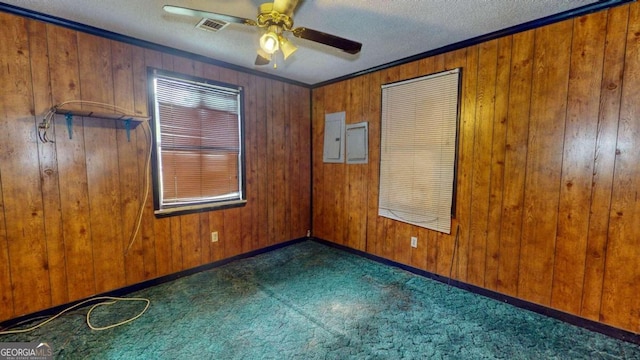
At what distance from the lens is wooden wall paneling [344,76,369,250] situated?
3.54 m

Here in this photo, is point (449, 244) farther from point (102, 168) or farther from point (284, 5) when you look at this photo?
point (102, 168)

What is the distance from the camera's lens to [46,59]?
7.09ft

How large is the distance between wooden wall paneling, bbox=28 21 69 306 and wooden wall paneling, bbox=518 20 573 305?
3.95 m

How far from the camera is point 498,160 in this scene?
2461 mm

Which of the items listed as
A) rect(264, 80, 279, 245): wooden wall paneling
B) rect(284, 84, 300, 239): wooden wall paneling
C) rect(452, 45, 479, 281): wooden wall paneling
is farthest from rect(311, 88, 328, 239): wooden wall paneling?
rect(452, 45, 479, 281): wooden wall paneling

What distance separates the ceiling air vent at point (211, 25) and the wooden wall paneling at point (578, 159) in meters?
2.77

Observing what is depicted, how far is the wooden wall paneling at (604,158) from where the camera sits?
1912 mm

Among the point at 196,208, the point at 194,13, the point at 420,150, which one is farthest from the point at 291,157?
the point at 194,13

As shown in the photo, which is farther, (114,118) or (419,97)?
(419,97)

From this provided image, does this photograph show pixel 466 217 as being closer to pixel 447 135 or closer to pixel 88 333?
pixel 447 135

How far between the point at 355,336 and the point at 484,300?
1354 mm

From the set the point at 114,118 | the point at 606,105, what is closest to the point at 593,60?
the point at 606,105

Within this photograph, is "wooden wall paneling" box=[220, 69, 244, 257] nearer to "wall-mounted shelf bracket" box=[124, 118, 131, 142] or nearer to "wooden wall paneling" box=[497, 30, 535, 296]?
"wall-mounted shelf bracket" box=[124, 118, 131, 142]

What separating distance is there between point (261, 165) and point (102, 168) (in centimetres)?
167
